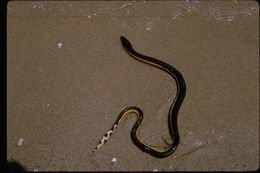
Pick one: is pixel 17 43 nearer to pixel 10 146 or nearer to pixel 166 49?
pixel 10 146

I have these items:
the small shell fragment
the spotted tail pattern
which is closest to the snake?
the spotted tail pattern

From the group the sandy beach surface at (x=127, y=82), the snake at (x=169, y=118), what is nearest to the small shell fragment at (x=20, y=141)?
the sandy beach surface at (x=127, y=82)

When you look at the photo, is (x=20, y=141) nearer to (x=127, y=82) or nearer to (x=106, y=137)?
(x=106, y=137)

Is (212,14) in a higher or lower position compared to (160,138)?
higher

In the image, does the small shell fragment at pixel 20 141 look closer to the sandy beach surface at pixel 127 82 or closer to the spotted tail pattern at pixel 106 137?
the sandy beach surface at pixel 127 82

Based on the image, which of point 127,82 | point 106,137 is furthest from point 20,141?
point 127,82
